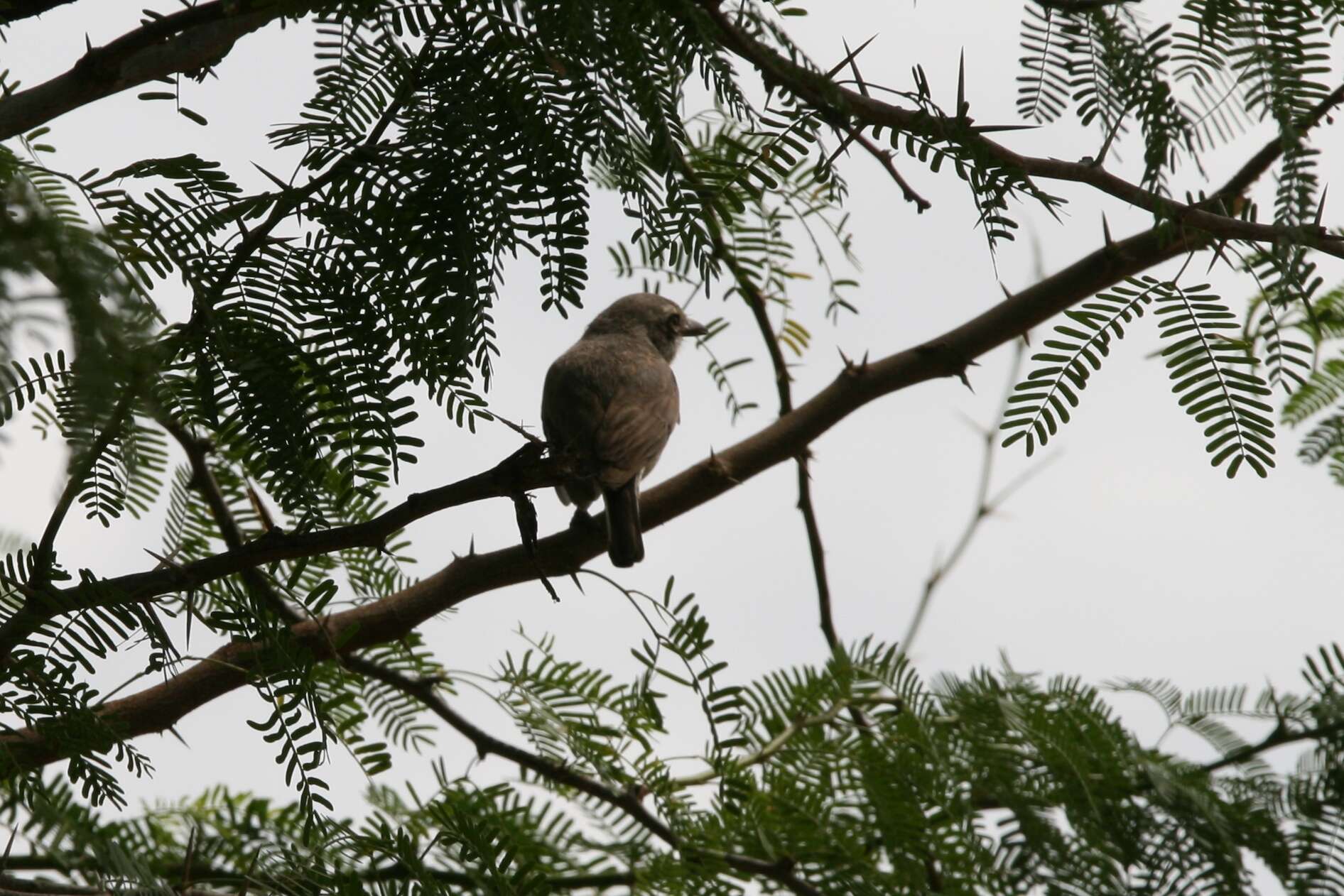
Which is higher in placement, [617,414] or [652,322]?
[652,322]

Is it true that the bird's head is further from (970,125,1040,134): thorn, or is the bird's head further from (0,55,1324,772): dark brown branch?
(970,125,1040,134): thorn

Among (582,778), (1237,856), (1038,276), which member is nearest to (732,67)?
(1237,856)

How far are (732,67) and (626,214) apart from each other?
29cm

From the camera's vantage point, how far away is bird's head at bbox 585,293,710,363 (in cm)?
685

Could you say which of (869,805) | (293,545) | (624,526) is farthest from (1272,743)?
(624,526)

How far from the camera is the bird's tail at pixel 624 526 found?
4.88 metres

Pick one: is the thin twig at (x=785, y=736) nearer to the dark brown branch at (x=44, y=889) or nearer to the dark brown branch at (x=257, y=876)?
the dark brown branch at (x=257, y=876)

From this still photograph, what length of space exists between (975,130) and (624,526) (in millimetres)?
3005

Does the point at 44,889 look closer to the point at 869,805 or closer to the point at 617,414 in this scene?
the point at 869,805

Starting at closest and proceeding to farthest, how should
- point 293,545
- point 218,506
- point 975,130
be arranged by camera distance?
point 975,130
point 293,545
point 218,506

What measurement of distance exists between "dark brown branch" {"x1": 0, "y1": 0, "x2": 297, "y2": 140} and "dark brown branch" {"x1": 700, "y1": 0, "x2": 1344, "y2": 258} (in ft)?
2.42

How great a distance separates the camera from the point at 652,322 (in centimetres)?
688

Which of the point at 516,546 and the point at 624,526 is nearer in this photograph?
the point at 516,546

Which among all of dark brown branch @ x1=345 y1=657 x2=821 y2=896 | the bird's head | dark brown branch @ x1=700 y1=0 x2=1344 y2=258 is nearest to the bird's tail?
dark brown branch @ x1=345 y1=657 x2=821 y2=896
